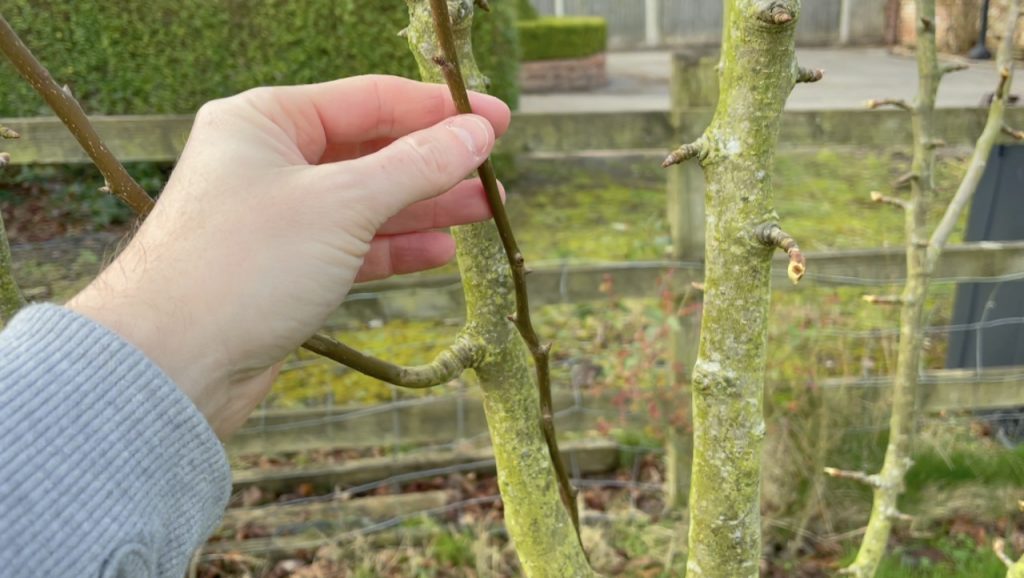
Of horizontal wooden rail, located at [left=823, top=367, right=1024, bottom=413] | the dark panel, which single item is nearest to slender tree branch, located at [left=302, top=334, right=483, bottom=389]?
horizontal wooden rail, located at [left=823, top=367, right=1024, bottom=413]

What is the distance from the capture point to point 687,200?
100 inches

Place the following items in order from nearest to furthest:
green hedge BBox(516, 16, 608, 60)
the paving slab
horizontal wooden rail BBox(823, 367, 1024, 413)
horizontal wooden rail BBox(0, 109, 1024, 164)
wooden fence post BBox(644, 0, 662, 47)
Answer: horizontal wooden rail BBox(0, 109, 1024, 164) < horizontal wooden rail BBox(823, 367, 1024, 413) < the paving slab < green hedge BBox(516, 16, 608, 60) < wooden fence post BBox(644, 0, 662, 47)

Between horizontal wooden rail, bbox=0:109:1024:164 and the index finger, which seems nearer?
the index finger

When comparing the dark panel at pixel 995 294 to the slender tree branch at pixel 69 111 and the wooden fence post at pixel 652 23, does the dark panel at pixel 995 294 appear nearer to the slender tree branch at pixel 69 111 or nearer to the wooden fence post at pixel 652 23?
the slender tree branch at pixel 69 111

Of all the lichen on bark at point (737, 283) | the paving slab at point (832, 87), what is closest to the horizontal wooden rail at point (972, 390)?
the lichen on bark at point (737, 283)

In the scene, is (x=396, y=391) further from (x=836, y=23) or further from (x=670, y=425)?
(x=836, y=23)

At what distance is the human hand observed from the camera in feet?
2.99

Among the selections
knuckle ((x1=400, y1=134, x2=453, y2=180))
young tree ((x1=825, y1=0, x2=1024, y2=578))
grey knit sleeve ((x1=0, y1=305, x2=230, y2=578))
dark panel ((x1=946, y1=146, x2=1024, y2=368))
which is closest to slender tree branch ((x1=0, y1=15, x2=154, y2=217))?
grey knit sleeve ((x1=0, y1=305, x2=230, y2=578))

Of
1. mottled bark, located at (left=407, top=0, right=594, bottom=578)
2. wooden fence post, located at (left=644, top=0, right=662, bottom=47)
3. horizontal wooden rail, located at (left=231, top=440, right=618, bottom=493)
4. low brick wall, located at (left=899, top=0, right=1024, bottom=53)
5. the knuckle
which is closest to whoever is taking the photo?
the knuckle

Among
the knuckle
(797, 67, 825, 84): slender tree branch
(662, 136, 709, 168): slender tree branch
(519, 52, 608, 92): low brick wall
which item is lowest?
(519, 52, 608, 92): low brick wall

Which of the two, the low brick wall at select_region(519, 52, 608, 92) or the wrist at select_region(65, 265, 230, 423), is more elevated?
the wrist at select_region(65, 265, 230, 423)

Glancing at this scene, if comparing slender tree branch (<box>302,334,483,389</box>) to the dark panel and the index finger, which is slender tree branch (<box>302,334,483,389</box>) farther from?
the dark panel

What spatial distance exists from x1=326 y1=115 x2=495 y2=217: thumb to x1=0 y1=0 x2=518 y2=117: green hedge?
14.4ft

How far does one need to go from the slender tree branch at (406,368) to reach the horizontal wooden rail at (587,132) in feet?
5.32
